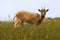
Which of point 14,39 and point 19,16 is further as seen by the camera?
point 19,16

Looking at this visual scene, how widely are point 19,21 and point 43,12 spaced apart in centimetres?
168

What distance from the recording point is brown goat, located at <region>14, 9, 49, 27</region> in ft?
50.3

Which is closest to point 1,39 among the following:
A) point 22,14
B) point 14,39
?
point 14,39

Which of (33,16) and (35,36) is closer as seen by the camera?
(35,36)

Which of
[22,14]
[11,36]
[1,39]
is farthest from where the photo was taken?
[22,14]

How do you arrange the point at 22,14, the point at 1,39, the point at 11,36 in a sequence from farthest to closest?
the point at 22,14 < the point at 11,36 < the point at 1,39

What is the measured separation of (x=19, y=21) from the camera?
15.4 meters

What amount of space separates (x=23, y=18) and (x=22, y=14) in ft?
0.88

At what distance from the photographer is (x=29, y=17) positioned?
15.5 meters

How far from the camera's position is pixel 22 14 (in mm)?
15297

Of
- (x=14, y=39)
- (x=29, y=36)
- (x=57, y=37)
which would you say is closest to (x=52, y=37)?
(x=57, y=37)

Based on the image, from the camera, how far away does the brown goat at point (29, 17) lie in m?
15.3

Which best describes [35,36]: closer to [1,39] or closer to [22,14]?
[1,39]

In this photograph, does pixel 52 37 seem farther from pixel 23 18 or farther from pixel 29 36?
pixel 23 18
